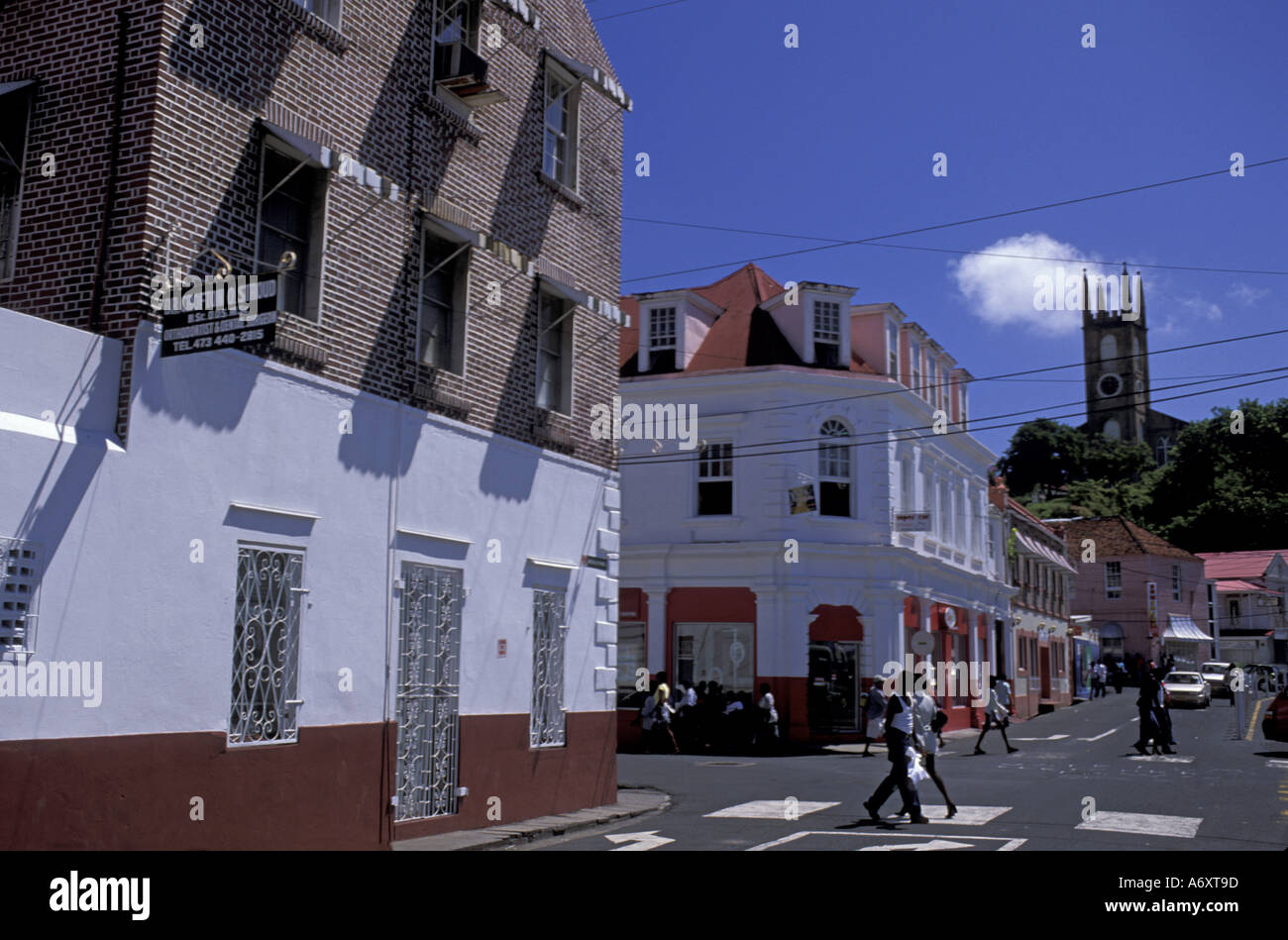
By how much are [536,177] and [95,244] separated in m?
7.01

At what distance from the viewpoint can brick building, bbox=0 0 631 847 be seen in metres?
9.27

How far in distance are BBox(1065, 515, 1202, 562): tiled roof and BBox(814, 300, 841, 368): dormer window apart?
161 ft

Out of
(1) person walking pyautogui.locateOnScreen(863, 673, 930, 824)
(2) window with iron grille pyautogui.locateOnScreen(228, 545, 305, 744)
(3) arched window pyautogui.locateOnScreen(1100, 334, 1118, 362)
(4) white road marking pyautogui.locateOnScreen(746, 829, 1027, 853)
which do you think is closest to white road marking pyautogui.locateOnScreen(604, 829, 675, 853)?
(4) white road marking pyautogui.locateOnScreen(746, 829, 1027, 853)

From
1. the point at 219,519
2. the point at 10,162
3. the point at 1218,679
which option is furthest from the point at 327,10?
the point at 1218,679

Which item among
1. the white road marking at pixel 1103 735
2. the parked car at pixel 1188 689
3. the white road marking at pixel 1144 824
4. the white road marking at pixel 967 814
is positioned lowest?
the white road marking at pixel 1103 735

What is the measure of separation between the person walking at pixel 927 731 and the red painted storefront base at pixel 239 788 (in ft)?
15.2

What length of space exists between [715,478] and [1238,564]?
6590 cm

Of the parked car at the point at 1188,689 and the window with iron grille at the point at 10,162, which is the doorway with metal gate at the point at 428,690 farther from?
the parked car at the point at 1188,689

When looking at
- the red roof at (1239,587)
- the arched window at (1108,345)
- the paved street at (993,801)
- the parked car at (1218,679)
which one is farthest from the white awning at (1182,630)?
the arched window at (1108,345)

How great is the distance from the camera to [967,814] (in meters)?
14.7

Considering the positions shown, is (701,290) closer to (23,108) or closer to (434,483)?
(434,483)

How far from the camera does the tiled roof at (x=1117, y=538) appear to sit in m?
74.4
